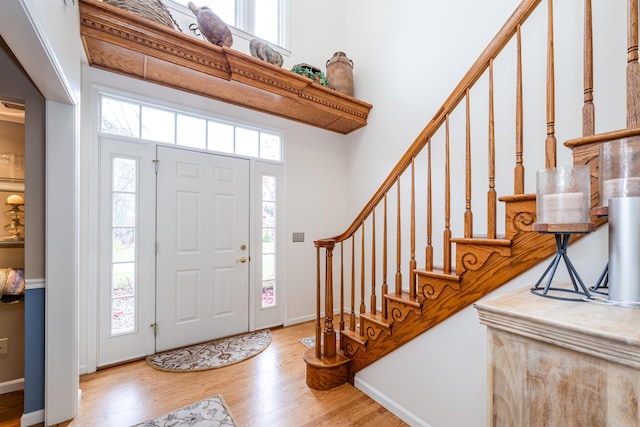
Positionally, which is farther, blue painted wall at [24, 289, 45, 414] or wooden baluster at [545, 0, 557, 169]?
blue painted wall at [24, 289, 45, 414]

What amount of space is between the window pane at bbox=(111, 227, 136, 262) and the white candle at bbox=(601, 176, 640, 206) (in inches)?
121

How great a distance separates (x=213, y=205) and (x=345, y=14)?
3227mm

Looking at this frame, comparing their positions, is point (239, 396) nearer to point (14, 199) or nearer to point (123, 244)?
point (123, 244)

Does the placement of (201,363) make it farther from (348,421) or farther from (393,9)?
(393,9)

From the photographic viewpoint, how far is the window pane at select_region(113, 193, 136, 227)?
8.01ft

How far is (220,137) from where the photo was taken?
2.98 m

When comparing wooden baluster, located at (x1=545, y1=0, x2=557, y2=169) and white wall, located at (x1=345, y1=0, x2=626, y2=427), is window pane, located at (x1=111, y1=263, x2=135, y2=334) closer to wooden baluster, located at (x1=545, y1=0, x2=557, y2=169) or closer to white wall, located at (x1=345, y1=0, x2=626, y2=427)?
white wall, located at (x1=345, y1=0, x2=626, y2=427)

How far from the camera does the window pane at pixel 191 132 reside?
2762mm

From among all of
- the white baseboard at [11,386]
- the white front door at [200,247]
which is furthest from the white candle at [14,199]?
the white baseboard at [11,386]

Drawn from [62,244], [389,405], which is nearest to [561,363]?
[389,405]

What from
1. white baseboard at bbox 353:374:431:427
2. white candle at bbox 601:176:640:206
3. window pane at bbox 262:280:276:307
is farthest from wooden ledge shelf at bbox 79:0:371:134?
white baseboard at bbox 353:374:431:427

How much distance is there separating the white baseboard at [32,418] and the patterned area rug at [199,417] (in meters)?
0.60

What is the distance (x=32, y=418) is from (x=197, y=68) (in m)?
2.67

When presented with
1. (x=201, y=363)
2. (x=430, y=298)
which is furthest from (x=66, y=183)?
(x=430, y=298)
